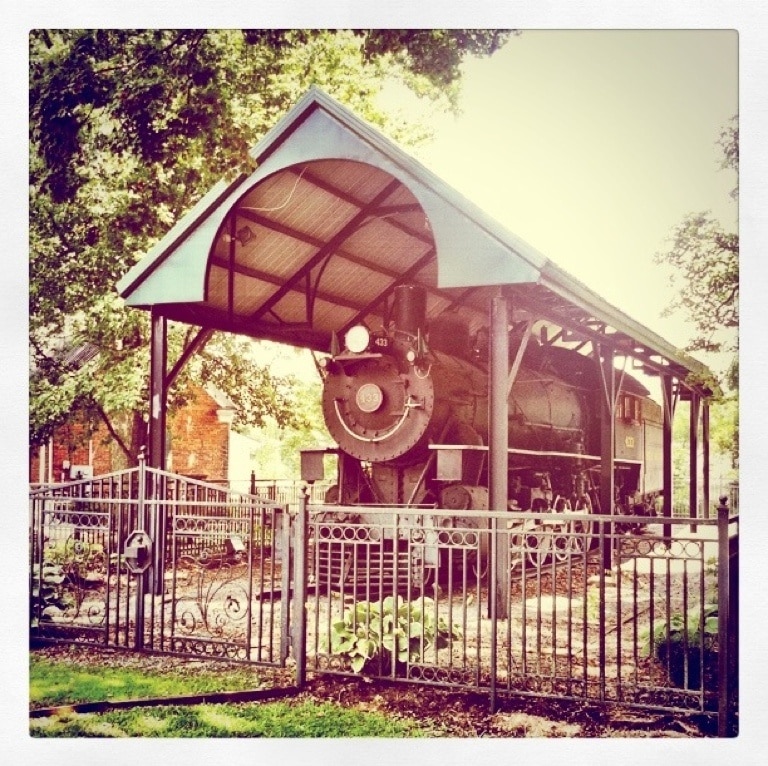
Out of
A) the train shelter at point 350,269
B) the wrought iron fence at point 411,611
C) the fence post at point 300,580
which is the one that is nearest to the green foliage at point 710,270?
the train shelter at point 350,269

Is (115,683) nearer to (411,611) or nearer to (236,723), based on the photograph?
(236,723)

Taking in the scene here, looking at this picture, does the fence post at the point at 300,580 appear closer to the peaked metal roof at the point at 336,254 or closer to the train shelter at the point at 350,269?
the train shelter at the point at 350,269

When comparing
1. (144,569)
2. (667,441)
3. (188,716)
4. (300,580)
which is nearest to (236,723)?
(188,716)

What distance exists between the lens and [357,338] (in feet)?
28.9

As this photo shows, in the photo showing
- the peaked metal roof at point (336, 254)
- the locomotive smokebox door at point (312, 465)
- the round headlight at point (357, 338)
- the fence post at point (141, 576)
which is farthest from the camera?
the locomotive smokebox door at point (312, 465)

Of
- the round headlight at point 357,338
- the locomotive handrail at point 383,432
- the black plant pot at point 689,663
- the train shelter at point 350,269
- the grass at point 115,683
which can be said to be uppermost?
the train shelter at point 350,269

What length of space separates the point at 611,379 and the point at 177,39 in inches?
265

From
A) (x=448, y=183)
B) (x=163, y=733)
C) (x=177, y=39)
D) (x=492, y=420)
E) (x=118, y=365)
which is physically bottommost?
(x=163, y=733)

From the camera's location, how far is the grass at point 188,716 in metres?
5.05

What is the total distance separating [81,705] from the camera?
528 centimetres

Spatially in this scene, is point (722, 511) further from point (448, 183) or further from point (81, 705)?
point (81, 705)

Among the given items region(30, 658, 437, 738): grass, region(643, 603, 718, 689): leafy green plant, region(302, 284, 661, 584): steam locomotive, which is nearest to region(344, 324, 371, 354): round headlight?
region(302, 284, 661, 584): steam locomotive

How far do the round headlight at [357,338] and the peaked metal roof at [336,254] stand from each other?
0.83 meters
